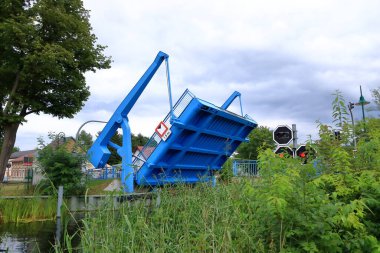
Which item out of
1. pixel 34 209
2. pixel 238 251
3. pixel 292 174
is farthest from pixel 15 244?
pixel 292 174

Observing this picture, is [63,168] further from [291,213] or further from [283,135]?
[291,213]

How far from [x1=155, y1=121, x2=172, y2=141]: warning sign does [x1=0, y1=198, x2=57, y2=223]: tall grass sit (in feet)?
10.7

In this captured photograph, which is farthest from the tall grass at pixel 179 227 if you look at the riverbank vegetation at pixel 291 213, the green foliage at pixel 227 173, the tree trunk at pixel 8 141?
the tree trunk at pixel 8 141

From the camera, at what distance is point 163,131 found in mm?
10578

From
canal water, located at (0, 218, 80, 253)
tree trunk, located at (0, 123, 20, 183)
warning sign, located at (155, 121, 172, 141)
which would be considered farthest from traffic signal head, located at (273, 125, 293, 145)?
tree trunk, located at (0, 123, 20, 183)

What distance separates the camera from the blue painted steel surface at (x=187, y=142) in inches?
415

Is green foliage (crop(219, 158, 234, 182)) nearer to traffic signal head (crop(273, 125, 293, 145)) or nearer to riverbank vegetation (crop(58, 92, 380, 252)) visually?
riverbank vegetation (crop(58, 92, 380, 252))

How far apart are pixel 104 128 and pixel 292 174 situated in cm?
970

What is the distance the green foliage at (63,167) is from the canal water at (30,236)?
2451mm

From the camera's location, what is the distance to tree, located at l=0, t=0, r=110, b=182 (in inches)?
642

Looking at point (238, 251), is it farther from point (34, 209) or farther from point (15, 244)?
point (34, 209)

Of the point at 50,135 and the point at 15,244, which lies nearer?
the point at 15,244

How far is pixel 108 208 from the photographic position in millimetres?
3871

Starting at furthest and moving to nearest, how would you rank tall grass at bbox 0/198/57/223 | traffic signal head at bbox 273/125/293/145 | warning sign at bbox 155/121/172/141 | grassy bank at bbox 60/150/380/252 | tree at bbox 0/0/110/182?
tree at bbox 0/0/110/182, warning sign at bbox 155/121/172/141, tall grass at bbox 0/198/57/223, traffic signal head at bbox 273/125/293/145, grassy bank at bbox 60/150/380/252
